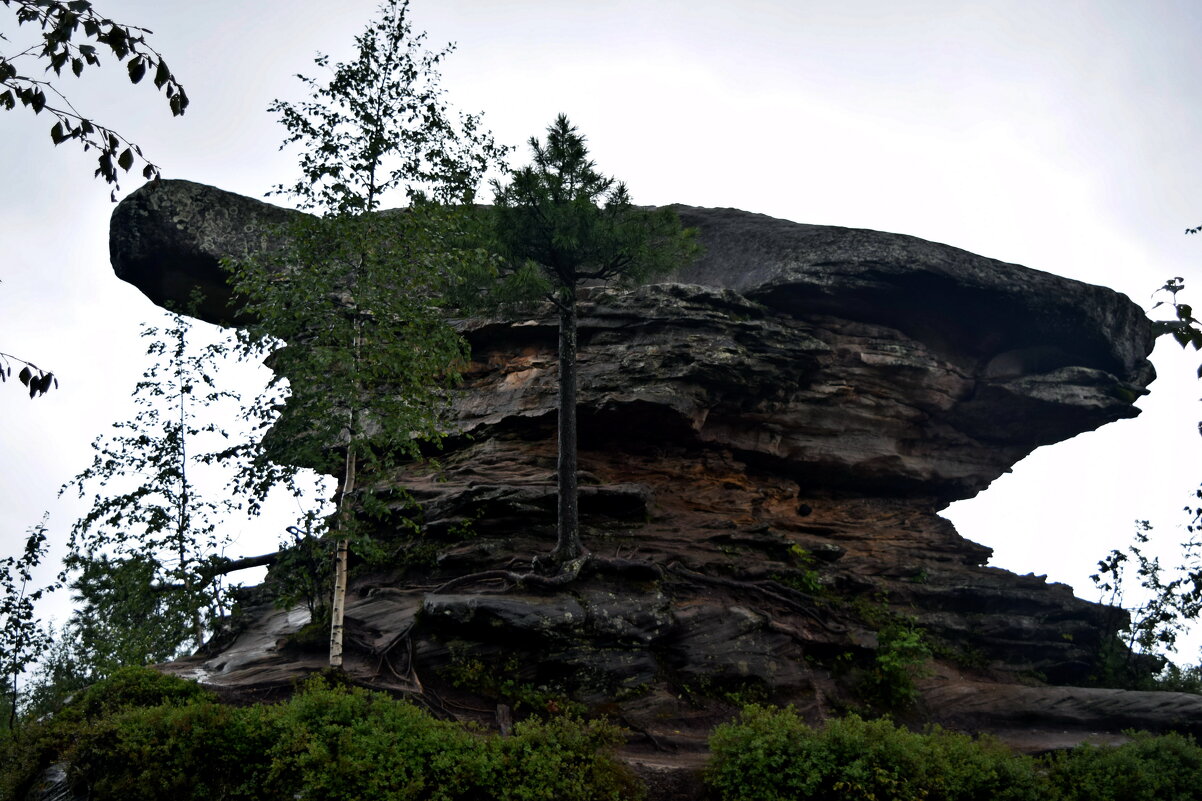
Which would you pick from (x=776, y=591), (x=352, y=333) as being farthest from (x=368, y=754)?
(x=776, y=591)

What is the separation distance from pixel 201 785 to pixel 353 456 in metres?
5.46

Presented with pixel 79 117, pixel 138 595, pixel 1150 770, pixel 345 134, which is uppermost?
pixel 345 134

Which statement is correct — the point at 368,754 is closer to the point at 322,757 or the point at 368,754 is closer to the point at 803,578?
the point at 322,757

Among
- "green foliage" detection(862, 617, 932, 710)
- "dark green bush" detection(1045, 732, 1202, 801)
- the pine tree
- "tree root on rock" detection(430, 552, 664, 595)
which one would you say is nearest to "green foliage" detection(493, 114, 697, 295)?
the pine tree

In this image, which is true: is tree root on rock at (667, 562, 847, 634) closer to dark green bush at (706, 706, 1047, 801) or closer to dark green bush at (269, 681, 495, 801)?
dark green bush at (706, 706, 1047, 801)

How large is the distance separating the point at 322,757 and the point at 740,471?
12.1 meters

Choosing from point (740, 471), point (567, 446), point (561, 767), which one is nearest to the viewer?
point (561, 767)

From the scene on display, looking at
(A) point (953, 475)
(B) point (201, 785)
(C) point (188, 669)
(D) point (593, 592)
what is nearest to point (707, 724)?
(D) point (593, 592)

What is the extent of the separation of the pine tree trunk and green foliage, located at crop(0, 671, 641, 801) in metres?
4.49

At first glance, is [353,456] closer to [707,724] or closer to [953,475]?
[707,724]

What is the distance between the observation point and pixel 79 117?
554 cm

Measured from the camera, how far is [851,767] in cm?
1120

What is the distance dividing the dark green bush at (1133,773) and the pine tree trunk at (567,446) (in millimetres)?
8187

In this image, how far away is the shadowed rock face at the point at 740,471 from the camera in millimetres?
14758
